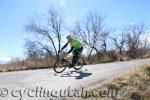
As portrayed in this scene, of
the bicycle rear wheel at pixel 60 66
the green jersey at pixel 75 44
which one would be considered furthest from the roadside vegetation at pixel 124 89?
the bicycle rear wheel at pixel 60 66

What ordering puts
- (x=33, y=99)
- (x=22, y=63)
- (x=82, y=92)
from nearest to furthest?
(x=33, y=99) < (x=82, y=92) < (x=22, y=63)

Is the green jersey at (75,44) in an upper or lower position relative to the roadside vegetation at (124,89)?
upper

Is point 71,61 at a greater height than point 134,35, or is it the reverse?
point 134,35

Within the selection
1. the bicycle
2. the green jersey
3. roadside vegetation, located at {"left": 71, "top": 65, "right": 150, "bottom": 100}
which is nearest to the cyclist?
the green jersey

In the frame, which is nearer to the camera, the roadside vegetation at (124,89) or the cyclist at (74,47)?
the roadside vegetation at (124,89)

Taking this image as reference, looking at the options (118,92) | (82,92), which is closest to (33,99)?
(82,92)

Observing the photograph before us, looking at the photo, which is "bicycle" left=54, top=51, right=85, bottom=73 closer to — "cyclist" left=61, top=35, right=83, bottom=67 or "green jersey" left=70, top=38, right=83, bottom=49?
"cyclist" left=61, top=35, right=83, bottom=67

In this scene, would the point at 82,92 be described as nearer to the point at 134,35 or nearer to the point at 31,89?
the point at 31,89

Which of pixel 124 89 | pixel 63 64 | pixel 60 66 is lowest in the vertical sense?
pixel 124 89

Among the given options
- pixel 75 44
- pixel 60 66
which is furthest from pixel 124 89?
pixel 60 66

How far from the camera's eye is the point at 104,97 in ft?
27.1

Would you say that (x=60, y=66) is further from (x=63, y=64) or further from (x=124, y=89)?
(x=124, y=89)

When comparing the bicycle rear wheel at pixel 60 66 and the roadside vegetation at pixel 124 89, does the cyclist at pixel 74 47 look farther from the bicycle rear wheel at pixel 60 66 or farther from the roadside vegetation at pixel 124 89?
the roadside vegetation at pixel 124 89

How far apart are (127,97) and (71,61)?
7.69 m
